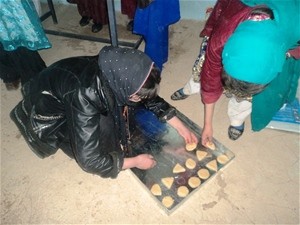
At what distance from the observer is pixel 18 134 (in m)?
1.51

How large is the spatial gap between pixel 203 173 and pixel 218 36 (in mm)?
601

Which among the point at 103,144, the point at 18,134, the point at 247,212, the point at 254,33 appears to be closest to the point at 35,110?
the point at 103,144

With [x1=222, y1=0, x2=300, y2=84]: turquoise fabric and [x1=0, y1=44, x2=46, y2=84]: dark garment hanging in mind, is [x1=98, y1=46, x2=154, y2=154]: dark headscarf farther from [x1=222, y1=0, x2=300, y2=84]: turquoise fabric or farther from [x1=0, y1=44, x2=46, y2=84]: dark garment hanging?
[x1=0, y1=44, x2=46, y2=84]: dark garment hanging

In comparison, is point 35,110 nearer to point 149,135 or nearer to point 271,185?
point 149,135

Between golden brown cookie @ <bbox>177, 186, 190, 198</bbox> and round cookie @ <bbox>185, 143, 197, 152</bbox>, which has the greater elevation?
round cookie @ <bbox>185, 143, 197, 152</bbox>

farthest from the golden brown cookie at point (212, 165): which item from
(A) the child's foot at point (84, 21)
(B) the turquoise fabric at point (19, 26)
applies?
(A) the child's foot at point (84, 21)

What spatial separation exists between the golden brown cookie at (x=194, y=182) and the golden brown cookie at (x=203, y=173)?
2 cm


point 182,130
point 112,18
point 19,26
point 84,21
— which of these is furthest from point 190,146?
point 84,21

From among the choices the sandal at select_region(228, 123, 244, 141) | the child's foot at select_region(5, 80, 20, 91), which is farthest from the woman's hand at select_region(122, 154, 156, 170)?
the child's foot at select_region(5, 80, 20, 91)

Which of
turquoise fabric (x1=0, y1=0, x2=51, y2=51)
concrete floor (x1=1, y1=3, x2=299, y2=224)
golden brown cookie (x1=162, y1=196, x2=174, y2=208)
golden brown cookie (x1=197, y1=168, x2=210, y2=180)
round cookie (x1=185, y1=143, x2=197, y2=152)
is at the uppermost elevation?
turquoise fabric (x1=0, y1=0, x2=51, y2=51)

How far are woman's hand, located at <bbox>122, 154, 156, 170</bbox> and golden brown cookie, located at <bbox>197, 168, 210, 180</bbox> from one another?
21 centimetres

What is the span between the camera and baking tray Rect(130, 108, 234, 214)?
46.7 inches

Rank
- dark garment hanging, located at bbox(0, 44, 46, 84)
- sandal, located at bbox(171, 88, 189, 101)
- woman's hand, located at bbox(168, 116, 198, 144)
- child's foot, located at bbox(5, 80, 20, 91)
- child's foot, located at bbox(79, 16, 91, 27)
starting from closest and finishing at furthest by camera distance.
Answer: woman's hand, located at bbox(168, 116, 198, 144), dark garment hanging, located at bbox(0, 44, 46, 84), sandal, located at bbox(171, 88, 189, 101), child's foot, located at bbox(5, 80, 20, 91), child's foot, located at bbox(79, 16, 91, 27)

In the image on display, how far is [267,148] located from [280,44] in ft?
2.22
